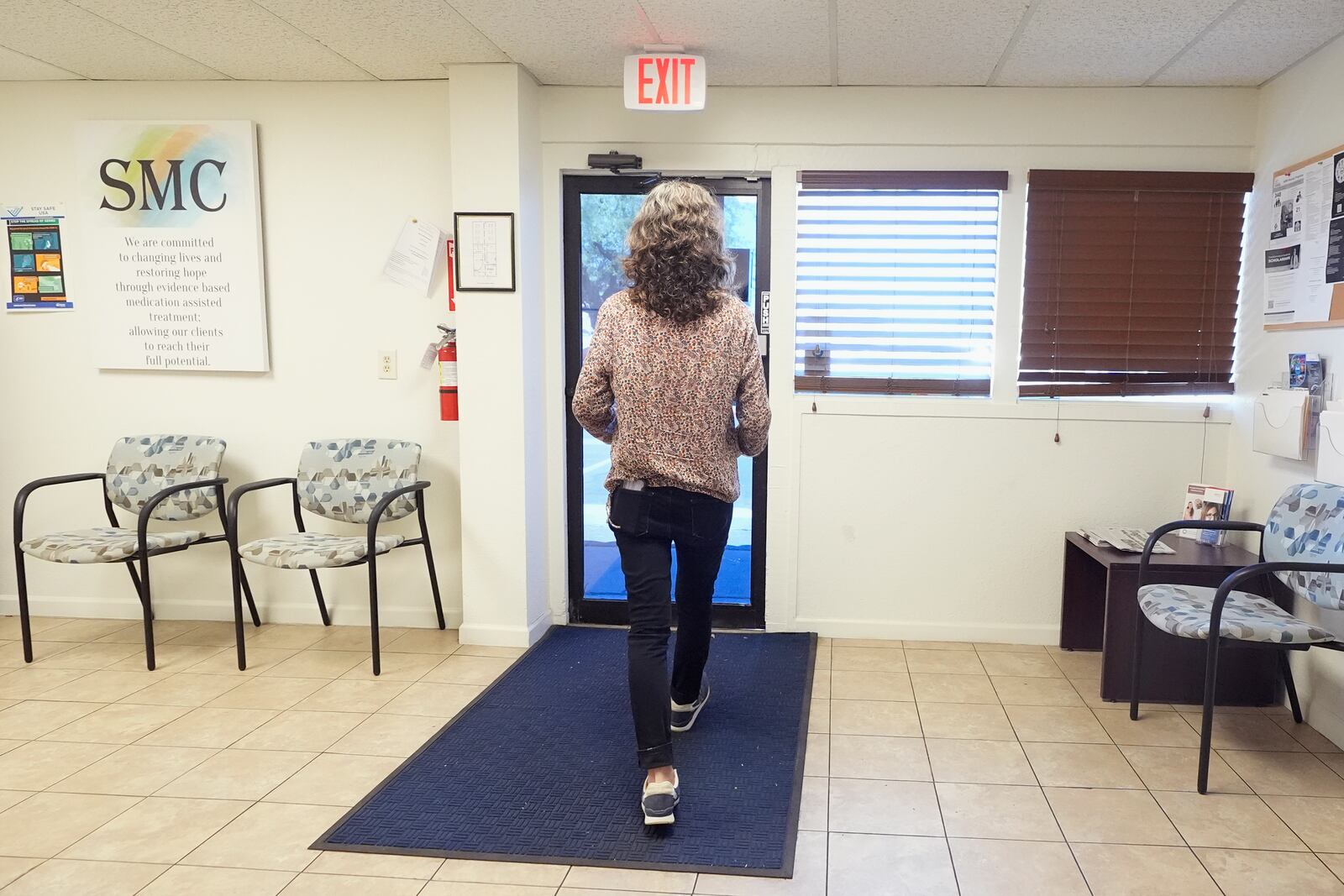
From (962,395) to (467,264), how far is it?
81.3 inches

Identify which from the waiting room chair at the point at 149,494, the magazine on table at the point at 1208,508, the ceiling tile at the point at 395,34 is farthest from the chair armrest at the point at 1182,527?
the waiting room chair at the point at 149,494

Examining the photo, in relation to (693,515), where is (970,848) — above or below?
below

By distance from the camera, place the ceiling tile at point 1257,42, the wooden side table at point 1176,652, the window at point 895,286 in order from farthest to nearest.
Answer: the window at point 895,286
the wooden side table at point 1176,652
the ceiling tile at point 1257,42

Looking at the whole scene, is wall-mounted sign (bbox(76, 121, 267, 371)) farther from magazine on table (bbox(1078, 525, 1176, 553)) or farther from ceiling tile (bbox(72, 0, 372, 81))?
magazine on table (bbox(1078, 525, 1176, 553))

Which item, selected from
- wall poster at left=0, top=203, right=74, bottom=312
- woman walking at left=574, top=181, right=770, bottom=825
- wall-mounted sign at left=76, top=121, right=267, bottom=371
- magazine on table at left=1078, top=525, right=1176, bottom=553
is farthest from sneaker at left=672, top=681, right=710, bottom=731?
wall poster at left=0, top=203, right=74, bottom=312

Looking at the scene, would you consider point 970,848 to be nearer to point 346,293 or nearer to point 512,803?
point 512,803

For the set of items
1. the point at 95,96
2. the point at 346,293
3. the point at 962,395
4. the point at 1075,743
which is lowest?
the point at 1075,743

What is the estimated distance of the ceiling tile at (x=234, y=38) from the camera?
2703 mm

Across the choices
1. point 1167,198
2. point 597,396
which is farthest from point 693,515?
point 1167,198

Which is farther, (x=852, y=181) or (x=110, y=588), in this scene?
(x=110, y=588)

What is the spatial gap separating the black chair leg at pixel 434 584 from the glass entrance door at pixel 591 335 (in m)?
0.56

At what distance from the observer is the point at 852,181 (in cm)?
339

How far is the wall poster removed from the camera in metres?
3.61

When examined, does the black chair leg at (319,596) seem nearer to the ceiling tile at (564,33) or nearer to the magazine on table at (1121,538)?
the ceiling tile at (564,33)
